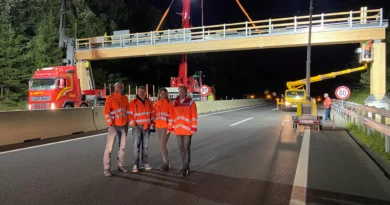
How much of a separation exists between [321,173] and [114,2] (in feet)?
168

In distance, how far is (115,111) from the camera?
7.04 meters

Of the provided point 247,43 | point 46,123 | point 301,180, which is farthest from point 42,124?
point 247,43

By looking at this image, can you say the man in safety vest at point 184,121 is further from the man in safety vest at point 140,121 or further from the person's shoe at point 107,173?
the person's shoe at point 107,173

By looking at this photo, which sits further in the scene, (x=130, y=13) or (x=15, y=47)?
(x=130, y=13)

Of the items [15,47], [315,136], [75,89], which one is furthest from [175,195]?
[15,47]

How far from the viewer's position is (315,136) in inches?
542

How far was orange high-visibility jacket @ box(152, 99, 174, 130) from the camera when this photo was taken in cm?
727

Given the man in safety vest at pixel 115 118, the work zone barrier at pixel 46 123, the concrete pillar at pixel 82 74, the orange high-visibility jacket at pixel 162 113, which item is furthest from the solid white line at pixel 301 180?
the concrete pillar at pixel 82 74

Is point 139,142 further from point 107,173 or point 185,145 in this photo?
point 185,145

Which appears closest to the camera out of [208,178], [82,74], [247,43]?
[208,178]

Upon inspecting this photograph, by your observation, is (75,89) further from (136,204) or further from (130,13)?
(130,13)

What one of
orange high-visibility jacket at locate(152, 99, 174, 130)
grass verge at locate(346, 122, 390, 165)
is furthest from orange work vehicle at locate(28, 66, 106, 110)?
grass verge at locate(346, 122, 390, 165)

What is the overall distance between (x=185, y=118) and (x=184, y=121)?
59mm

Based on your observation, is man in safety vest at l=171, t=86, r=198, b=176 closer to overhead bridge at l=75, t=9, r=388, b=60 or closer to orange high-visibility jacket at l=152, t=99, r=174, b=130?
orange high-visibility jacket at l=152, t=99, r=174, b=130
